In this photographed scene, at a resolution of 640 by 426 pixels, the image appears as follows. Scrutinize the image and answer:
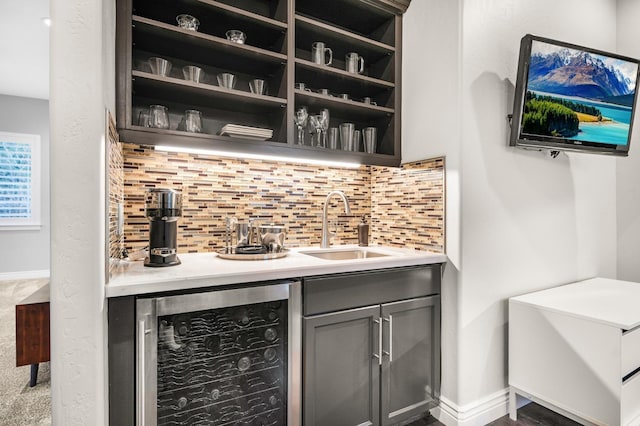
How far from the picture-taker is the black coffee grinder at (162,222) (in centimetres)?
150

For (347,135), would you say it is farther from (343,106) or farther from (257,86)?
(257,86)

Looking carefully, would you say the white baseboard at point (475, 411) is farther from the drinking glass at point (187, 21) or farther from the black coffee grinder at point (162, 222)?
the drinking glass at point (187, 21)

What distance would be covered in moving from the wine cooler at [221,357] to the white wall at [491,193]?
3.30ft

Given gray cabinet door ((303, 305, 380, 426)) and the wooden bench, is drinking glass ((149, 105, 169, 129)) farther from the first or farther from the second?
gray cabinet door ((303, 305, 380, 426))

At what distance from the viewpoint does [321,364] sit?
1.62 m

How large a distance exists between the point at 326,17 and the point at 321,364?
7.03 ft

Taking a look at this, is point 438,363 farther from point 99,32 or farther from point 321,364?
point 99,32

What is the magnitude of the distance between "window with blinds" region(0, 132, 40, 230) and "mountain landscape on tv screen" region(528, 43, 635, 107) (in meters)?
6.78

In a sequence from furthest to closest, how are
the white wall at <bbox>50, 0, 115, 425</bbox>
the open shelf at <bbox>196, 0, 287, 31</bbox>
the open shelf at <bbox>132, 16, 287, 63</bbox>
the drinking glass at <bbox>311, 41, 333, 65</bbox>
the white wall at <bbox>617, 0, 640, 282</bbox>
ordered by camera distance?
the white wall at <bbox>617, 0, 640, 282</bbox> → the drinking glass at <bbox>311, 41, 333, 65</bbox> → the open shelf at <bbox>196, 0, 287, 31</bbox> → the open shelf at <bbox>132, 16, 287, 63</bbox> → the white wall at <bbox>50, 0, 115, 425</bbox>

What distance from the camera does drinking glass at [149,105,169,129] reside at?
5.70ft

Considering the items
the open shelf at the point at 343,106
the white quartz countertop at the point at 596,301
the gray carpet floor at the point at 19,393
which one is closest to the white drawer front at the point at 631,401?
the white quartz countertop at the point at 596,301

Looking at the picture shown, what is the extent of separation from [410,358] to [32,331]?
1696 mm

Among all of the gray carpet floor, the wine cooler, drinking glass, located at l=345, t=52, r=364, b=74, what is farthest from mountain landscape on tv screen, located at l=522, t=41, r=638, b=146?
the gray carpet floor

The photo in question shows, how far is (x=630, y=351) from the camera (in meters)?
1.70
